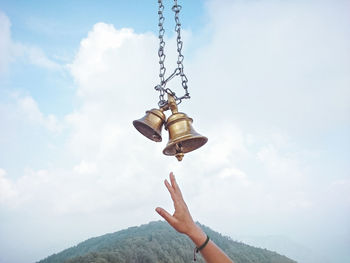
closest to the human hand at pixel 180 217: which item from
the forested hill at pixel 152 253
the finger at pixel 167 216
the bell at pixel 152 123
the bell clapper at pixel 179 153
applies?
the finger at pixel 167 216

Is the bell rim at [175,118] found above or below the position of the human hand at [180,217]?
above

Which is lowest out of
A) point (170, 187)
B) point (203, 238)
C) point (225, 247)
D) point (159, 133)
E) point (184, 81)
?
point (225, 247)

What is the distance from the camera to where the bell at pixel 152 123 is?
3770mm

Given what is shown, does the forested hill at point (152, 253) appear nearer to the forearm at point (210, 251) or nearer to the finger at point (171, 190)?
the finger at point (171, 190)

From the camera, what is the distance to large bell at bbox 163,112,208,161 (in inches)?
137

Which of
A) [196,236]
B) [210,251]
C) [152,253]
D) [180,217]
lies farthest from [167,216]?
[152,253]

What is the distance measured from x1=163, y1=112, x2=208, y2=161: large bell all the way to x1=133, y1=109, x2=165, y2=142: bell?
0.15 m

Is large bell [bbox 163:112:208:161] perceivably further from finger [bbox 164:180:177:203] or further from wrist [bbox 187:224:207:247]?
wrist [bbox 187:224:207:247]

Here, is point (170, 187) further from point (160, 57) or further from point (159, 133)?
point (160, 57)

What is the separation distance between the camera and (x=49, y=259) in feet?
317

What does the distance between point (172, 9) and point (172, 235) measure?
105 meters

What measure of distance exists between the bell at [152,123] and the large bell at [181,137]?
0.15m

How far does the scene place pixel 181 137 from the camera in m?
3.45

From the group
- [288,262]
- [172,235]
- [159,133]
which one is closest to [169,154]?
[159,133]
